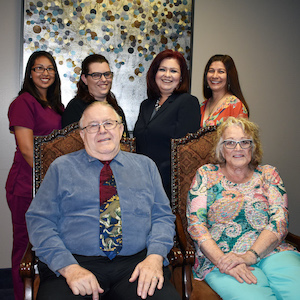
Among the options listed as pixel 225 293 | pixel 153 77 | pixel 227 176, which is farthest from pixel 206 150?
pixel 225 293

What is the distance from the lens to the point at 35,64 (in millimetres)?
2521

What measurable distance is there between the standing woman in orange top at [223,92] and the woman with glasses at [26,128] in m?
1.20

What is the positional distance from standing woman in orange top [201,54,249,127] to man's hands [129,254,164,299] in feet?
4.23

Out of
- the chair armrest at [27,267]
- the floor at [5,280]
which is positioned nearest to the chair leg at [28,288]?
the chair armrest at [27,267]

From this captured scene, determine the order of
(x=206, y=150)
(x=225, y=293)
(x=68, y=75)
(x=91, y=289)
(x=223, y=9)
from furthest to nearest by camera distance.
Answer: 1. (x=223, y=9)
2. (x=68, y=75)
3. (x=206, y=150)
4. (x=225, y=293)
5. (x=91, y=289)

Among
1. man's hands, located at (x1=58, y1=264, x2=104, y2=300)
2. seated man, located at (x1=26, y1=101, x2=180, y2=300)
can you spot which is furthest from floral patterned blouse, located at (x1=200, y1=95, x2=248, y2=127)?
man's hands, located at (x1=58, y1=264, x2=104, y2=300)

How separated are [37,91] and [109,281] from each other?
1592 mm

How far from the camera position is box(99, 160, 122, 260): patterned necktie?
1646 mm

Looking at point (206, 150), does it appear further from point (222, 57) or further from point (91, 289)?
point (91, 289)

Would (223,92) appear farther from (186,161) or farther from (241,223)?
(241,223)

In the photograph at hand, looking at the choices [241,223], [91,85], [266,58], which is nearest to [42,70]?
[91,85]

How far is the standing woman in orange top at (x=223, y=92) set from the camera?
2.55m

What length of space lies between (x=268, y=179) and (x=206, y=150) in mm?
432

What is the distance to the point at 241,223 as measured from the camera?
189 centimetres
